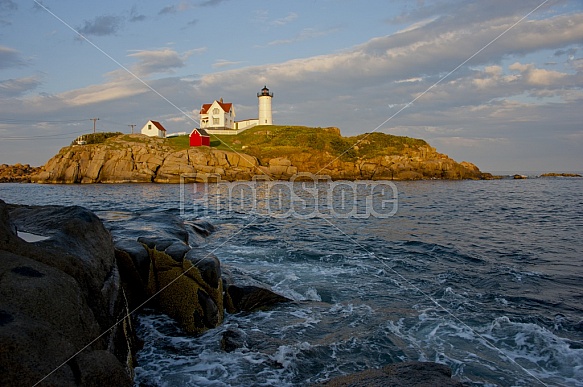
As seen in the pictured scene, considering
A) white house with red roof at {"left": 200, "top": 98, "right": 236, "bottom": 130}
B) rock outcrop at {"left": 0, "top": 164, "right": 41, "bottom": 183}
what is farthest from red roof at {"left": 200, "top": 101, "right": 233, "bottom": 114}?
rock outcrop at {"left": 0, "top": 164, "right": 41, "bottom": 183}

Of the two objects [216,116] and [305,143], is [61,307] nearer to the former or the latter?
[305,143]

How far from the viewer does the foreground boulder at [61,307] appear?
4359 millimetres

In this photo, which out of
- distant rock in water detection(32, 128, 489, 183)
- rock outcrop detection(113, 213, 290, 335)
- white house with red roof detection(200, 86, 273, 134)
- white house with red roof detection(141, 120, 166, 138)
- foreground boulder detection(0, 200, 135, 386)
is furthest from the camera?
white house with red roof detection(200, 86, 273, 134)

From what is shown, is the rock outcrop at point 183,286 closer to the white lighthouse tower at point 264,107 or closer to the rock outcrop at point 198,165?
the rock outcrop at point 198,165

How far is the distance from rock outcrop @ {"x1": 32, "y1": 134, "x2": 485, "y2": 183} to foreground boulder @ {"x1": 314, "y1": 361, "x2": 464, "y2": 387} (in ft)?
232

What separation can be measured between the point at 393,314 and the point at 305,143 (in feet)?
278

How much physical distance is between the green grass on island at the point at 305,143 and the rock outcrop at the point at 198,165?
2.55 m

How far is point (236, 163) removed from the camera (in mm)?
77812

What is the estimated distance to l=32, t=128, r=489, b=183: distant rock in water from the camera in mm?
76488

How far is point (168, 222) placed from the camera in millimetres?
18438

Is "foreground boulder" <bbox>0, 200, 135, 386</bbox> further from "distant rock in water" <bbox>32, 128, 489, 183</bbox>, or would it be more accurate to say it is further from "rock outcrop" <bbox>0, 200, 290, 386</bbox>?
"distant rock in water" <bbox>32, 128, 489, 183</bbox>

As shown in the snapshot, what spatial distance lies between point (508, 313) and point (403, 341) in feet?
11.7

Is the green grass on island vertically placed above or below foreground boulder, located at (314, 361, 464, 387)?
above

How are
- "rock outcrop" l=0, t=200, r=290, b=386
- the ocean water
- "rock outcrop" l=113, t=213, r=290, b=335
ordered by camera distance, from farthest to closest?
"rock outcrop" l=113, t=213, r=290, b=335 → the ocean water → "rock outcrop" l=0, t=200, r=290, b=386
